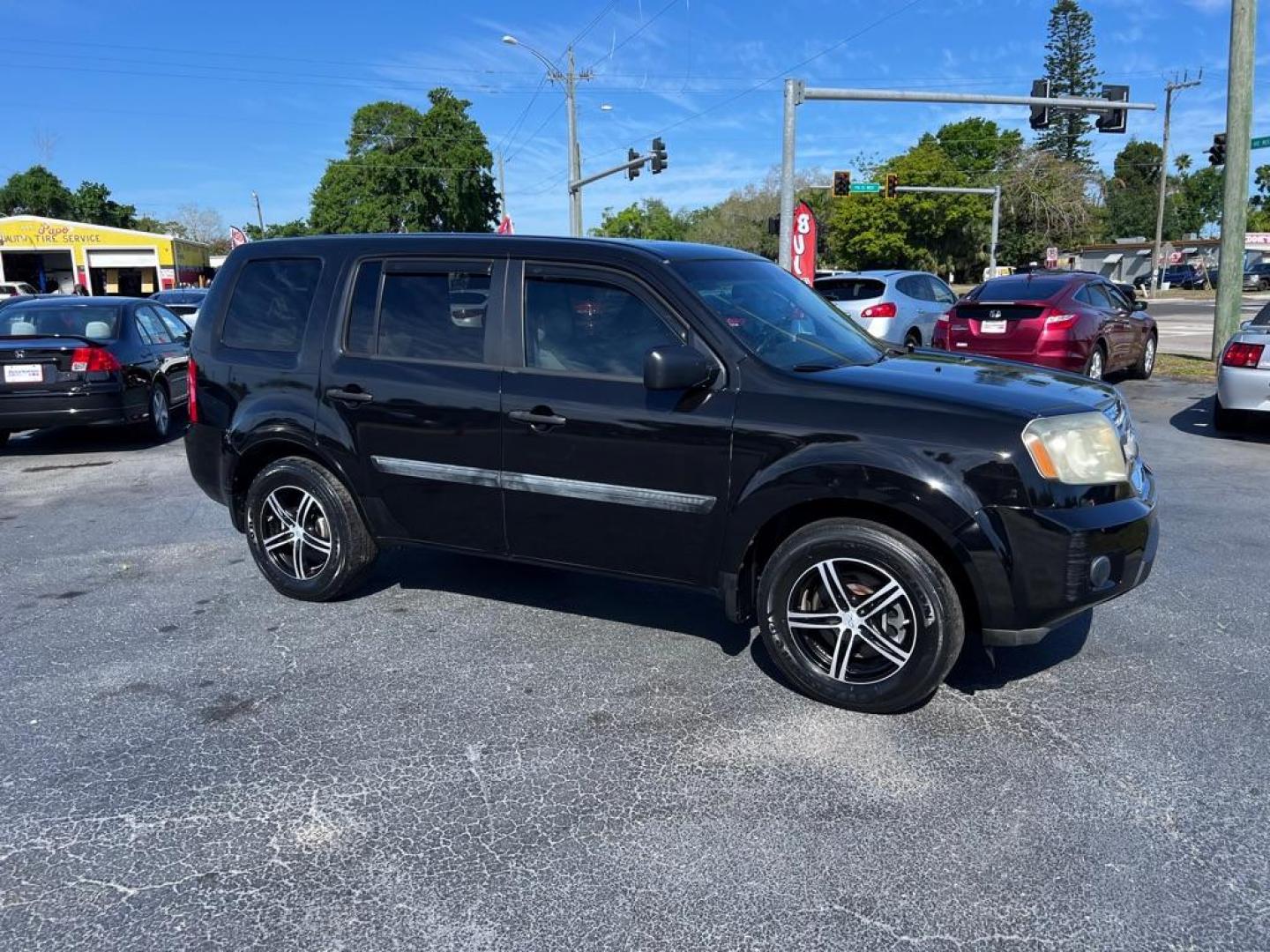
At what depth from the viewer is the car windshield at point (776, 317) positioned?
4098 mm

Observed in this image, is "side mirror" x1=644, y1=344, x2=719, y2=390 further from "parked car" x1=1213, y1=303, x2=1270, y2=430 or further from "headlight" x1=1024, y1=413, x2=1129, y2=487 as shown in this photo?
"parked car" x1=1213, y1=303, x2=1270, y2=430

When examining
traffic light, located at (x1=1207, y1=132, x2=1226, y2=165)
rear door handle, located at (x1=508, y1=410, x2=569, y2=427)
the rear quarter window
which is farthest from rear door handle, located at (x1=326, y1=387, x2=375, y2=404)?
traffic light, located at (x1=1207, y1=132, x2=1226, y2=165)

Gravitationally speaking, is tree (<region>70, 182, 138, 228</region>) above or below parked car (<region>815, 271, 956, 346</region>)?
above

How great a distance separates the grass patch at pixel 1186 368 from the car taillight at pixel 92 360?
1436 cm

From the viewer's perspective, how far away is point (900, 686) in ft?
12.0

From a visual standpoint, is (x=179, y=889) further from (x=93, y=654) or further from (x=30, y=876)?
(x=93, y=654)

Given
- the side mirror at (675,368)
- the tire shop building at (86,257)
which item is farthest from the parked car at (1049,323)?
the tire shop building at (86,257)

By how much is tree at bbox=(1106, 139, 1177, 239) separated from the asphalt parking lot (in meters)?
96.9

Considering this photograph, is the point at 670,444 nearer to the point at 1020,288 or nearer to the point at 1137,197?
the point at 1020,288

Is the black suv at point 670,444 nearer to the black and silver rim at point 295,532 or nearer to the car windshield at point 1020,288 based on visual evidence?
the black and silver rim at point 295,532

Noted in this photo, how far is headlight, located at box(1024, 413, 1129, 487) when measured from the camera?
11.4 ft

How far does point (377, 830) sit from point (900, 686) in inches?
Result: 77.4

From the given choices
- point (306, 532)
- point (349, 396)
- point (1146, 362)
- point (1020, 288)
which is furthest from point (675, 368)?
point (1146, 362)

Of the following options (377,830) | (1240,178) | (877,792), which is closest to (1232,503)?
(877,792)
